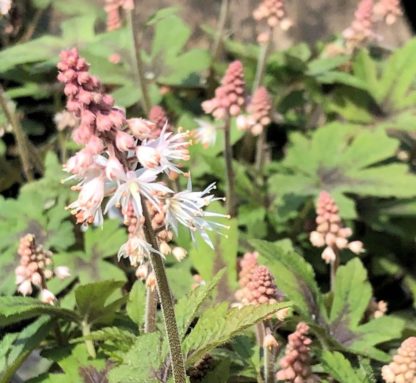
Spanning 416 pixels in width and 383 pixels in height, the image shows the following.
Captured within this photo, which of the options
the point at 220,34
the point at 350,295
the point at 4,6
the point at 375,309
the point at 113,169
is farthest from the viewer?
the point at 220,34

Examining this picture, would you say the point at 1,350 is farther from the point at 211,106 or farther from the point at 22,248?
the point at 211,106

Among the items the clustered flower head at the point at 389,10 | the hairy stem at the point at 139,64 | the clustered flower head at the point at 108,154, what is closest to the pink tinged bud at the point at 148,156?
the clustered flower head at the point at 108,154

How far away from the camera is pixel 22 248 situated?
7.73 feet

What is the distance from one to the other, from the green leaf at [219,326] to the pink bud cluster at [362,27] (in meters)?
2.01

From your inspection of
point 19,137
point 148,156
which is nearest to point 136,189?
point 148,156

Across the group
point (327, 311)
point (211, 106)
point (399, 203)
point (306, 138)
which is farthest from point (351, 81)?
point (327, 311)

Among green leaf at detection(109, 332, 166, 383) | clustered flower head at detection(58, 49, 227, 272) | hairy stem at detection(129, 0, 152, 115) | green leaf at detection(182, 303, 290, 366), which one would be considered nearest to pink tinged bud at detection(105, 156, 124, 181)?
clustered flower head at detection(58, 49, 227, 272)

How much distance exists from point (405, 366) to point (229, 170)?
1188 mm

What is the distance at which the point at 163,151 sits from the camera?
1679mm

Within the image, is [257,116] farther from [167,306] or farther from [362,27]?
Result: [167,306]

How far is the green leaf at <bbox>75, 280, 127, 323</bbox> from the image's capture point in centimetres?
235

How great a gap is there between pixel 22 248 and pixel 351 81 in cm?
180

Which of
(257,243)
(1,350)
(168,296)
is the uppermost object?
(168,296)

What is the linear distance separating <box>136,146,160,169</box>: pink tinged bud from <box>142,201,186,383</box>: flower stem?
0.28 feet
